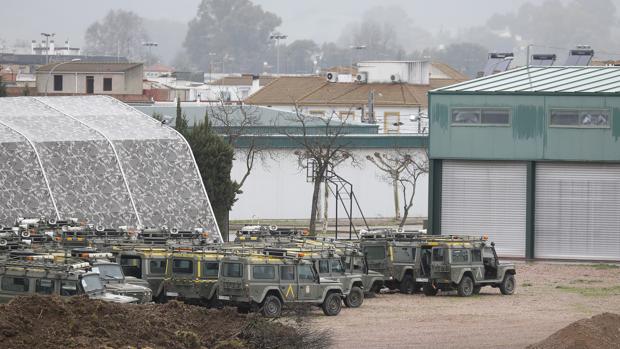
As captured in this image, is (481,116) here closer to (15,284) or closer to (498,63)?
(498,63)

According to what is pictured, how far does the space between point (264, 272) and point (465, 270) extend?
29.5ft

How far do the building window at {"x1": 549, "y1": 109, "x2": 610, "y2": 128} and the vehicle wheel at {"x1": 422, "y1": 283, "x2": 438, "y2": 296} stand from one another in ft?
49.9

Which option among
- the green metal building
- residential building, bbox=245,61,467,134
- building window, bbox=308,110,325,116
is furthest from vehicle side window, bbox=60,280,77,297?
building window, bbox=308,110,325,116

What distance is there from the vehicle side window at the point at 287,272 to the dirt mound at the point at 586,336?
23.6 ft

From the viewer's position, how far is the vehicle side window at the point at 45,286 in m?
33.0

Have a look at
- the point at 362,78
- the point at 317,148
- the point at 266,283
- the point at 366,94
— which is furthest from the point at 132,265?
the point at 362,78

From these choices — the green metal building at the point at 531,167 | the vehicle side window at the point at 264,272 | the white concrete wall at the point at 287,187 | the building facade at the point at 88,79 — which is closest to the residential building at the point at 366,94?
the building facade at the point at 88,79

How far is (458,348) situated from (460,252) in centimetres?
1099

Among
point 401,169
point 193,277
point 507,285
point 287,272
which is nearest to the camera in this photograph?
point 287,272

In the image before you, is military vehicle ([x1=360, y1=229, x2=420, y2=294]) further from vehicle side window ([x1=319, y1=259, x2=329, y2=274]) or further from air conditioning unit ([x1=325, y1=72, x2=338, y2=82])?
air conditioning unit ([x1=325, y1=72, x2=338, y2=82])

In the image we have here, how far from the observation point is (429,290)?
142ft

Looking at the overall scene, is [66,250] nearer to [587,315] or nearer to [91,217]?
[587,315]

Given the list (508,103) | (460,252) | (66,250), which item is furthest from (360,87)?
(66,250)

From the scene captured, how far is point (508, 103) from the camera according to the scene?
5684 centimetres
